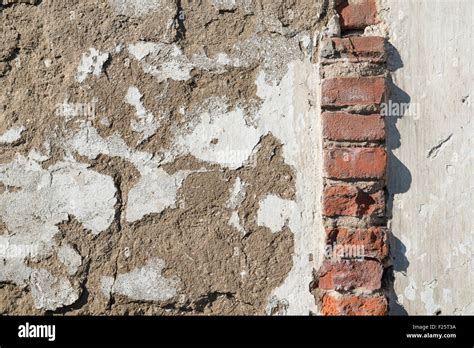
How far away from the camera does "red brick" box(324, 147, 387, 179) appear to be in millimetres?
2076

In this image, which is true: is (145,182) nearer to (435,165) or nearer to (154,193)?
(154,193)

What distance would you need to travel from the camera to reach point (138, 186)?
2.20 metres

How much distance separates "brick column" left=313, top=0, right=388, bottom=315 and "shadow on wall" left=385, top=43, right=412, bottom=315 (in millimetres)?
40

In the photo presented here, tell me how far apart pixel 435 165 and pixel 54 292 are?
1356 millimetres

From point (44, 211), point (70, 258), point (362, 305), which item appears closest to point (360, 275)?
point (362, 305)

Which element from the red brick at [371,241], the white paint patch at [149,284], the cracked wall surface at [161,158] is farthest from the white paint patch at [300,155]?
the white paint patch at [149,284]

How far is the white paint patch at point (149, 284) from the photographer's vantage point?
2.18 meters

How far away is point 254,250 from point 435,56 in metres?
0.88

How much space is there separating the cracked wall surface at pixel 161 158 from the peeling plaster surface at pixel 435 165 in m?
0.29

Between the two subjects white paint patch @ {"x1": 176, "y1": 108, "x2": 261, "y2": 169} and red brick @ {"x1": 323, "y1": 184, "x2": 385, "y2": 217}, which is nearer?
red brick @ {"x1": 323, "y1": 184, "x2": 385, "y2": 217}

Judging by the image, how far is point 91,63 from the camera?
2.23 meters

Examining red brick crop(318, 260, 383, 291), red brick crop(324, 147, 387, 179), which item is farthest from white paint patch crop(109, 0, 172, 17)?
red brick crop(318, 260, 383, 291)

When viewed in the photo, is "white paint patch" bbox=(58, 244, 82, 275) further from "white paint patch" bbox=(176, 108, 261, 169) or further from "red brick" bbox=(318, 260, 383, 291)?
"red brick" bbox=(318, 260, 383, 291)
